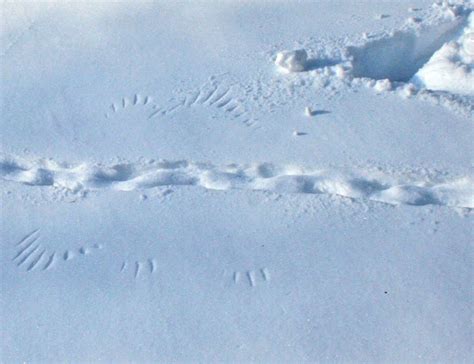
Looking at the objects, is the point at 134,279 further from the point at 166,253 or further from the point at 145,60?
the point at 145,60

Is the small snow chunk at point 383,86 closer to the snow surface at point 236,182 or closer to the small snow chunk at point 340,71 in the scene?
the snow surface at point 236,182

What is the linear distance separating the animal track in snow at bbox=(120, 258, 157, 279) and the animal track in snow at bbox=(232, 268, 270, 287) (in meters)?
0.22

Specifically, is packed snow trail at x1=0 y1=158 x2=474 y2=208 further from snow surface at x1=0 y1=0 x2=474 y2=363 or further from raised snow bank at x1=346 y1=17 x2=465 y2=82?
raised snow bank at x1=346 y1=17 x2=465 y2=82

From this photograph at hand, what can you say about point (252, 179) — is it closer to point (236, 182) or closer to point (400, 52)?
point (236, 182)

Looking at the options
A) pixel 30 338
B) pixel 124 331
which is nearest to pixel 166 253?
pixel 124 331

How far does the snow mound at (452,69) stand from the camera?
2.42 meters

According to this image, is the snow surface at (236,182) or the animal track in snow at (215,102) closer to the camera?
the snow surface at (236,182)

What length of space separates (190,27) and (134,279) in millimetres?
1312

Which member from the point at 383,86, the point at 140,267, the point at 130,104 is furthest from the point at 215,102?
the point at 140,267

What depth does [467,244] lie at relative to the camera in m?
1.82

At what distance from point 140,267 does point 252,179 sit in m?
0.46

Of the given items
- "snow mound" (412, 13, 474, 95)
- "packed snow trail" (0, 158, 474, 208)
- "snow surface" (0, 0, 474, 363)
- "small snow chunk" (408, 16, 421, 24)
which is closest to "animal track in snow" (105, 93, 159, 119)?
"snow surface" (0, 0, 474, 363)

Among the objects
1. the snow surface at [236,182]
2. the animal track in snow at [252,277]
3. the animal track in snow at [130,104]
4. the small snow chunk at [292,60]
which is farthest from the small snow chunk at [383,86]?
the animal track in snow at [252,277]

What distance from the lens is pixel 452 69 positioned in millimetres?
2471
